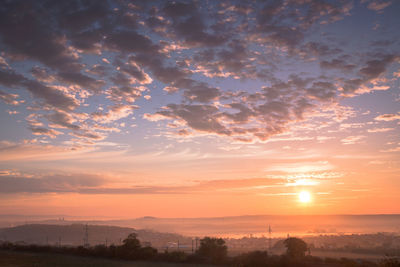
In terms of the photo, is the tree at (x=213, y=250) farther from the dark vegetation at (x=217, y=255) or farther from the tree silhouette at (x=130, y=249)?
the tree silhouette at (x=130, y=249)

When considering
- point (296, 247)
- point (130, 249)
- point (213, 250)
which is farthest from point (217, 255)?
point (130, 249)

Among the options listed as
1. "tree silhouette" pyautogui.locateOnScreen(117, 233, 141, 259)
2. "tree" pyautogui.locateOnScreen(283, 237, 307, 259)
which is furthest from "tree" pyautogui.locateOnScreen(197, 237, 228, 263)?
"tree silhouette" pyautogui.locateOnScreen(117, 233, 141, 259)

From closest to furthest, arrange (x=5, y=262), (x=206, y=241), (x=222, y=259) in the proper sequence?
(x=5, y=262)
(x=222, y=259)
(x=206, y=241)

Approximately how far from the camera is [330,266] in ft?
118

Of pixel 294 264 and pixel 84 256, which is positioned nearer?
pixel 294 264

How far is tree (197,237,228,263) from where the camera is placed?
42144mm

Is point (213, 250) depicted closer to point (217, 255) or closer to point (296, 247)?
point (217, 255)

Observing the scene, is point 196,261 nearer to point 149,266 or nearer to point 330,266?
point 149,266

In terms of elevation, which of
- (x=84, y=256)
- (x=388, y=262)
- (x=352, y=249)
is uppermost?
(x=388, y=262)

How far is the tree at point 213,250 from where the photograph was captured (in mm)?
42144

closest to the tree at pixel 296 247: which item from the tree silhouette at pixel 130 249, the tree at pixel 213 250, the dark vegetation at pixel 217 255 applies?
the dark vegetation at pixel 217 255

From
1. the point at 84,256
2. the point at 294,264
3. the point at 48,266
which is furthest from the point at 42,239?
the point at 294,264

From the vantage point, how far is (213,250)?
143 feet

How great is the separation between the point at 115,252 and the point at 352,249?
73410mm
